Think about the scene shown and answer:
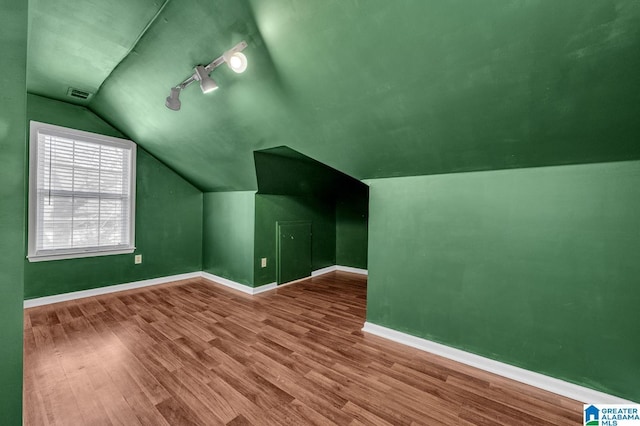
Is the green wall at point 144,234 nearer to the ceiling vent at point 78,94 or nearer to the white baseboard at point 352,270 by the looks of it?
the ceiling vent at point 78,94

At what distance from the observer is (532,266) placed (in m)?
1.77

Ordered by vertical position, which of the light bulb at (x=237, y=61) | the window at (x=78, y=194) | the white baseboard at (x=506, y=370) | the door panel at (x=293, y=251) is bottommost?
the white baseboard at (x=506, y=370)

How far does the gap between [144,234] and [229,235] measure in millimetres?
1215

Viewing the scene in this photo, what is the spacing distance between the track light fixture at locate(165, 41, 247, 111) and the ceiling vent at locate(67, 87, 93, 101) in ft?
5.32

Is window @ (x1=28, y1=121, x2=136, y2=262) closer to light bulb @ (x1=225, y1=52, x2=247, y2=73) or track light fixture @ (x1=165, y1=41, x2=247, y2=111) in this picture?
track light fixture @ (x1=165, y1=41, x2=247, y2=111)

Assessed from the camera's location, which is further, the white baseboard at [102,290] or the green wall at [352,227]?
the green wall at [352,227]

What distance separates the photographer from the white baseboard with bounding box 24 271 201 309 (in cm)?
297

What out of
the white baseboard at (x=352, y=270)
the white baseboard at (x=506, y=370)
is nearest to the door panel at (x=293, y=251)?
the white baseboard at (x=352, y=270)

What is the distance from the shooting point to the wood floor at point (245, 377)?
56.9 inches

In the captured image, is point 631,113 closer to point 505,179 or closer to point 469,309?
point 505,179

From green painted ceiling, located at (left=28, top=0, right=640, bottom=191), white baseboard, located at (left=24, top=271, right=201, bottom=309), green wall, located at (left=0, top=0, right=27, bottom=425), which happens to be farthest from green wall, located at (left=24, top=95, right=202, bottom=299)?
green wall, located at (left=0, top=0, right=27, bottom=425)

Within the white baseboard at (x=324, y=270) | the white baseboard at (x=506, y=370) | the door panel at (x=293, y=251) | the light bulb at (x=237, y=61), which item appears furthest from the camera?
the white baseboard at (x=324, y=270)

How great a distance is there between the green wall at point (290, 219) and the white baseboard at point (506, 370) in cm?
186

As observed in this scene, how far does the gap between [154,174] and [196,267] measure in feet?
Answer: 5.29
